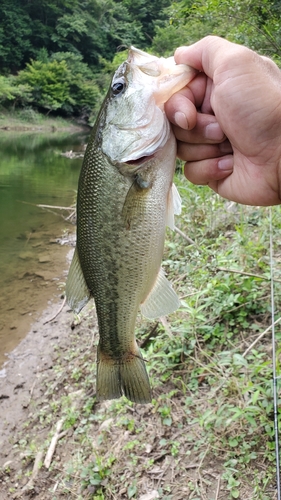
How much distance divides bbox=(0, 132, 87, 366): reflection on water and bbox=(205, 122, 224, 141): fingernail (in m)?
4.08

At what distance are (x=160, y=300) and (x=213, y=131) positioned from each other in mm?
865

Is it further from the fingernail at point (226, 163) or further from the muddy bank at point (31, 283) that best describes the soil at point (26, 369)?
the fingernail at point (226, 163)

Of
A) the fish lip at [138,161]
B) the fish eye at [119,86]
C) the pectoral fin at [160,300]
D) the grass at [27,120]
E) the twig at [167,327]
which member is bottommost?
the grass at [27,120]

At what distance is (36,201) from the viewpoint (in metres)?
11.5

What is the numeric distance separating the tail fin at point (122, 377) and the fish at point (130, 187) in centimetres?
29

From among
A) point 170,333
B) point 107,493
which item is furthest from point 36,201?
point 107,493

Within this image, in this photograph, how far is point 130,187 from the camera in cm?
165

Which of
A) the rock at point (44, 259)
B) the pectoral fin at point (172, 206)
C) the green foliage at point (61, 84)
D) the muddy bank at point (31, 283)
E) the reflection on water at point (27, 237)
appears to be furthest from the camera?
the green foliage at point (61, 84)

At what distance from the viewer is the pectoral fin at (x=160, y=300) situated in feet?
6.04

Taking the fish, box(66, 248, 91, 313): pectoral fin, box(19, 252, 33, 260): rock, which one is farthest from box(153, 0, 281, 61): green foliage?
box(66, 248, 91, 313): pectoral fin

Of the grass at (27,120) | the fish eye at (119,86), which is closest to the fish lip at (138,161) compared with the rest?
the fish eye at (119,86)

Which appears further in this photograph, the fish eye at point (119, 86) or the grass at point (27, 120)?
the grass at point (27, 120)

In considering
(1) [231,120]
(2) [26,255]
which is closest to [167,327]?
(1) [231,120]

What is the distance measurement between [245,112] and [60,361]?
12.3 ft
